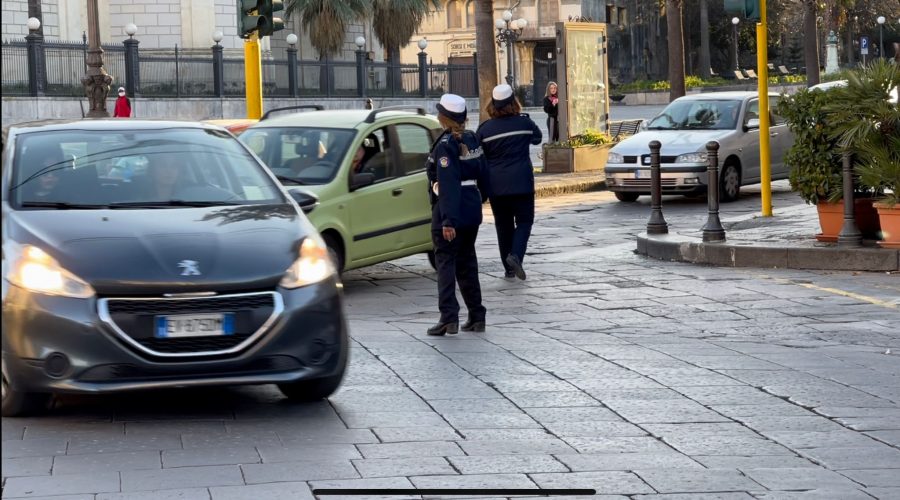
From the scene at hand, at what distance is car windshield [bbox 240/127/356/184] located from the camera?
12266mm

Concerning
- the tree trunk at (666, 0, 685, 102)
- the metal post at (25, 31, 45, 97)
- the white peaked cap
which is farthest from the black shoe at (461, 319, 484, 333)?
the metal post at (25, 31, 45, 97)

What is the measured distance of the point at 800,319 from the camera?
10125 mm

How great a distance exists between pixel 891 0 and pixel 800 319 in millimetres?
73512

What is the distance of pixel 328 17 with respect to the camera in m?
59.5

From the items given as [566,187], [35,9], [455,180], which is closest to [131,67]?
[35,9]

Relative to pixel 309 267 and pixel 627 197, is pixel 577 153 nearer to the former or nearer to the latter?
pixel 627 197

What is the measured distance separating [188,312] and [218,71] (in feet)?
130

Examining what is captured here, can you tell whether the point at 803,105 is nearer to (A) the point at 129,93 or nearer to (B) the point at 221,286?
(B) the point at 221,286

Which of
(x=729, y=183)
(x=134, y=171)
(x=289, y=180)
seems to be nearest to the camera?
(x=134, y=171)

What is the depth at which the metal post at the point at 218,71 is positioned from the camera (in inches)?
1756

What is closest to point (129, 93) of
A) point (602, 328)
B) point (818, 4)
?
point (818, 4)

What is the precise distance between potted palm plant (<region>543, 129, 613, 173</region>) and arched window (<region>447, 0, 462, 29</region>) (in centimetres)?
6014

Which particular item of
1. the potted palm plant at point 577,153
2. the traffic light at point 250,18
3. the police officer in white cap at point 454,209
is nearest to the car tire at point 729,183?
the potted palm plant at point 577,153

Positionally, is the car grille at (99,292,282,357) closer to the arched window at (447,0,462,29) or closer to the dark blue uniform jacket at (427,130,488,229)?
the dark blue uniform jacket at (427,130,488,229)
